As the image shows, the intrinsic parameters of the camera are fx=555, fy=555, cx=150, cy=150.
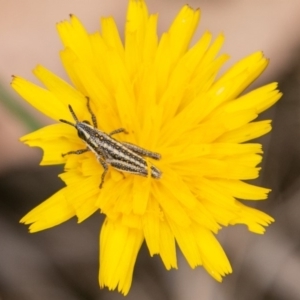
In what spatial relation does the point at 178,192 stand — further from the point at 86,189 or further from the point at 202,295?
the point at 202,295

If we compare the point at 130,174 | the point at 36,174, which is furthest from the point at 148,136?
the point at 36,174

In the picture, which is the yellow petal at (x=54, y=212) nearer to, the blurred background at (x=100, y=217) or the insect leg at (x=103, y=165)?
the insect leg at (x=103, y=165)

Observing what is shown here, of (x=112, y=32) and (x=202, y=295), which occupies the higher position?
(x=112, y=32)

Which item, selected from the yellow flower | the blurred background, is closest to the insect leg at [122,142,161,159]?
the yellow flower

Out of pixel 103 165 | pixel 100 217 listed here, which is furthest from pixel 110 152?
pixel 100 217

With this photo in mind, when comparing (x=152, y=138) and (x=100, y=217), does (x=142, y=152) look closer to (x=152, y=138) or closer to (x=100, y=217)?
(x=152, y=138)
